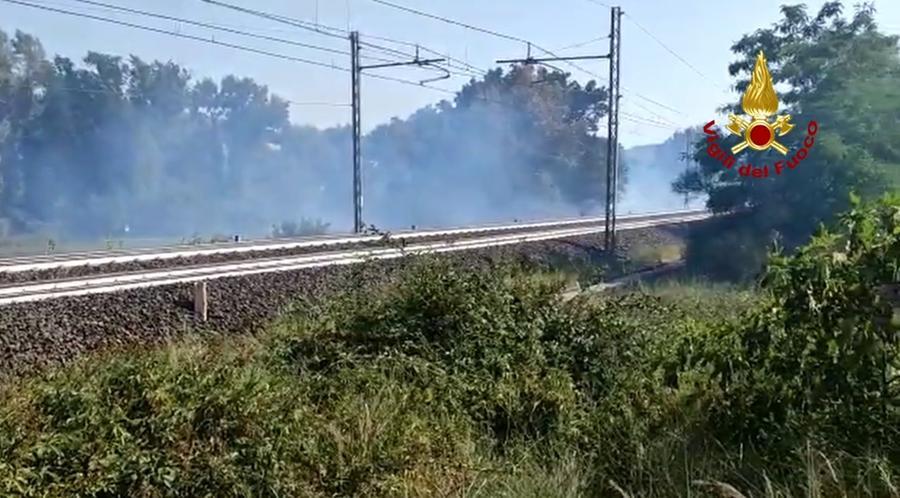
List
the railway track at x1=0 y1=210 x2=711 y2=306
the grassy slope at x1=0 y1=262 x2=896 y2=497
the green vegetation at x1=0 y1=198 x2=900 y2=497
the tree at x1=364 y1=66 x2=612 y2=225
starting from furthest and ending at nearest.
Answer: the tree at x1=364 y1=66 x2=612 y2=225
the railway track at x1=0 y1=210 x2=711 y2=306
the grassy slope at x1=0 y1=262 x2=896 y2=497
the green vegetation at x1=0 y1=198 x2=900 y2=497

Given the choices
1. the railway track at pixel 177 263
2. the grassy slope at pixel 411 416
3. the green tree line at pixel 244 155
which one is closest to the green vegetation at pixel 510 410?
the grassy slope at pixel 411 416

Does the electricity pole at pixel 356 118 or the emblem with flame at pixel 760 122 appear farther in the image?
the electricity pole at pixel 356 118

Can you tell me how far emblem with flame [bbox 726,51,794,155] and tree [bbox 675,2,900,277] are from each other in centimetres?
67

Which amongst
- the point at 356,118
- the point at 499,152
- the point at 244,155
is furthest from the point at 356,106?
the point at 499,152

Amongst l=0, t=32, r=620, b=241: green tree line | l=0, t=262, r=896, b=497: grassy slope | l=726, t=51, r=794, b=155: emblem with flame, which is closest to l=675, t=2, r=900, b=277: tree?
l=726, t=51, r=794, b=155: emblem with flame

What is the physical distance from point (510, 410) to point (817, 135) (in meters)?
17.4

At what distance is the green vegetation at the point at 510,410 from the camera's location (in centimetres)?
360

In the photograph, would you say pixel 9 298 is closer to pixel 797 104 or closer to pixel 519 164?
pixel 797 104

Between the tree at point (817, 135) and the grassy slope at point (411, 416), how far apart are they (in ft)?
47.7

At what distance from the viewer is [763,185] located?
73.4ft

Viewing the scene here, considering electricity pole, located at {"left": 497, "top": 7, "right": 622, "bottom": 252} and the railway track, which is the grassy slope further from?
electricity pole, located at {"left": 497, "top": 7, "right": 622, "bottom": 252}

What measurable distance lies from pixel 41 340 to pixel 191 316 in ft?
5.79

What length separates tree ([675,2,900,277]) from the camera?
1944 centimetres

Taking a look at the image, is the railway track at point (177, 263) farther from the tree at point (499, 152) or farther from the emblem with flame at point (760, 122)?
the tree at point (499, 152)
